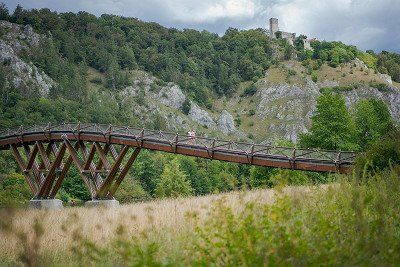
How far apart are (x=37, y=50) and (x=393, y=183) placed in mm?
162108

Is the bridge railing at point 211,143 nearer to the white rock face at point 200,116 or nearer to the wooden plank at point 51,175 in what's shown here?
the wooden plank at point 51,175

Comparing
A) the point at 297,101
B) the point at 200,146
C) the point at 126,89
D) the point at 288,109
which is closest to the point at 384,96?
the point at 297,101

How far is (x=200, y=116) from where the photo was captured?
177875 mm

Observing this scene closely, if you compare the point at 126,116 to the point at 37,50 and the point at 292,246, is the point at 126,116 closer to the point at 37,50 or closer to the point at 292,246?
the point at 37,50

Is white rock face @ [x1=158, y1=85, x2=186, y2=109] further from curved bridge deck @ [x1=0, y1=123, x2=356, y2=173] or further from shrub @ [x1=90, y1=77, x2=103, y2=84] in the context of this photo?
curved bridge deck @ [x1=0, y1=123, x2=356, y2=173]

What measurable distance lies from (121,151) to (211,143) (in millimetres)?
6619

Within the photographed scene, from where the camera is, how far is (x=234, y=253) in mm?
5125

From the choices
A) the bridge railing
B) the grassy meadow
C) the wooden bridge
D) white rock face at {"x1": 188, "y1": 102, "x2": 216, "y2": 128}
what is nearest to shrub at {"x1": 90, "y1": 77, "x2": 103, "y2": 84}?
white rock face at {"x1": 188, "y1": 102, "x2": 216, "y2": 128}

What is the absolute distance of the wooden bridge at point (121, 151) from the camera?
85.4ft

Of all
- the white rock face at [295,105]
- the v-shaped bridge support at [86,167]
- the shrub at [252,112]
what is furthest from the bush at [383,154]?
the shrub at [252,112]

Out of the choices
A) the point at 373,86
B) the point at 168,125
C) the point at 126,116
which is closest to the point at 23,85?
the point at 126,116

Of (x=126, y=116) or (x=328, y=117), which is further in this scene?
(x=126, y=116)

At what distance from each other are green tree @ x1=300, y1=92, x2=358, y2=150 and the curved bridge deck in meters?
18.2

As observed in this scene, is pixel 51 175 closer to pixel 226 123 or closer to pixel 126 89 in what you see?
pixel 126 89
